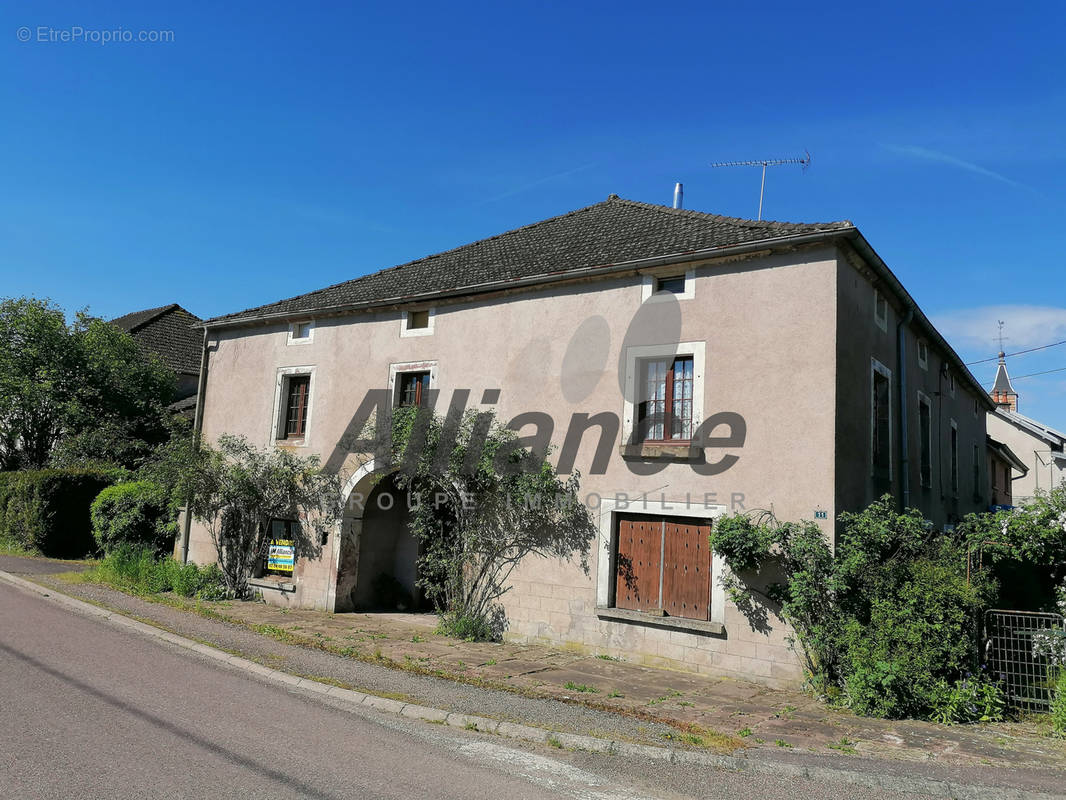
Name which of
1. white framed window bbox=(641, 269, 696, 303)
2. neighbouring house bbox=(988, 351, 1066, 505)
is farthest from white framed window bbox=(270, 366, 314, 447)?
neighbouring house bbox=(988, 351, 1066, 505)

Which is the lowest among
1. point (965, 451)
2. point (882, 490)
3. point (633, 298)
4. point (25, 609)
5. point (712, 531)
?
point (25, 609)

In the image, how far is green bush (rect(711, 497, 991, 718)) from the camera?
809 centimetres

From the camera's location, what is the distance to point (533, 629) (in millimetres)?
11617

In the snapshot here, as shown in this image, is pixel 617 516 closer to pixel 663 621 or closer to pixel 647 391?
pixel 663 621

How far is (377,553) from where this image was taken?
15008mm

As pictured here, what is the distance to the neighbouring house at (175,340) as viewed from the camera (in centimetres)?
2762

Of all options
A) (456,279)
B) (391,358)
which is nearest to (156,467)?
(391,358)

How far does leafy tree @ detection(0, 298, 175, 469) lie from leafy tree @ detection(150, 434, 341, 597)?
27.3 feet

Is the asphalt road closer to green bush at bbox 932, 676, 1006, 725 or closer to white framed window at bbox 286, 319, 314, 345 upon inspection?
green bush at bbox 932, 676, 1006, 725

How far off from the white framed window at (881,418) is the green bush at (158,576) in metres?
12.3

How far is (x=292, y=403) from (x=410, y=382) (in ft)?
10.5

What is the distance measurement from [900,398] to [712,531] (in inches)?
192

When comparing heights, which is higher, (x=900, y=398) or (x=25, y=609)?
(x=900, y=398)

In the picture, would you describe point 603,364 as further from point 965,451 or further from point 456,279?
point 965,451
